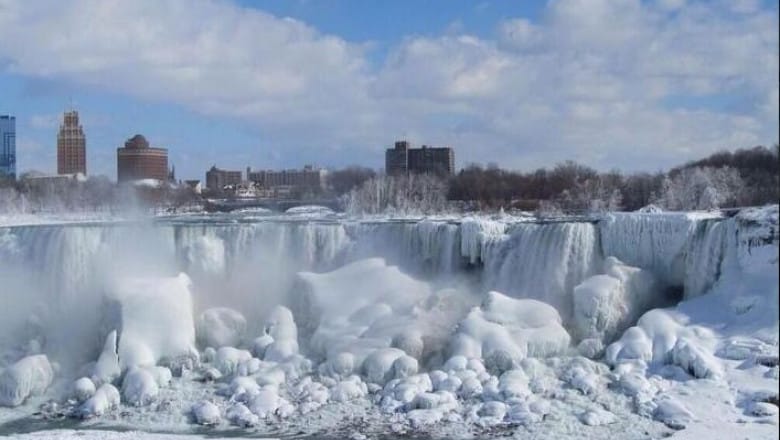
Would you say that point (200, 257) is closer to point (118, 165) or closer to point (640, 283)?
point (640, 283)

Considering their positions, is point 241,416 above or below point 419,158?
below

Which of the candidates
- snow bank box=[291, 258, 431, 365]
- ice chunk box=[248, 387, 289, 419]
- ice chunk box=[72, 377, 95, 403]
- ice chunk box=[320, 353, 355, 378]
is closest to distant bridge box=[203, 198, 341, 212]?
snow bank box=[291, 258, 431, 365]

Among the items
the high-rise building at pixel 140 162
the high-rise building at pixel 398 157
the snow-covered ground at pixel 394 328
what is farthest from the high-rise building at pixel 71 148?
the snow-covered ground at pixel 394 328

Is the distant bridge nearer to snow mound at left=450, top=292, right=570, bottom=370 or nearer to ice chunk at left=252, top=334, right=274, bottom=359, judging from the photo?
ice chunk at left=252, top=334, right=274, bottom=359

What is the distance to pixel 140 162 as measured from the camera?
64.3 metres

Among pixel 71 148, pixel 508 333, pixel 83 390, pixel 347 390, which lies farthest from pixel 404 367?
pixel 71 148

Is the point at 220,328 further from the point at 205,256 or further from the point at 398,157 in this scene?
the point at 398,157

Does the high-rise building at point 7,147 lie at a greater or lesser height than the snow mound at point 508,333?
greater

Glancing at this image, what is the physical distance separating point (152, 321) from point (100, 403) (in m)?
3.50

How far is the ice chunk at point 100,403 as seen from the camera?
17.7m

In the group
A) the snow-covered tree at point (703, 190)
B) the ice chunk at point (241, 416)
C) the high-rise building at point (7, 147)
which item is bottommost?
the ice chunk at point (241, 416)

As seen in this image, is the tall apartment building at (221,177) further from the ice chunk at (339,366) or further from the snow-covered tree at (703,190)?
the ice chunk at (339,366)

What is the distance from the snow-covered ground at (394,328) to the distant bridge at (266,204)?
84.2ft

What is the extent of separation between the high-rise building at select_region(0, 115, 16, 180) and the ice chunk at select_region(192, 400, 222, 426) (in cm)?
2221
